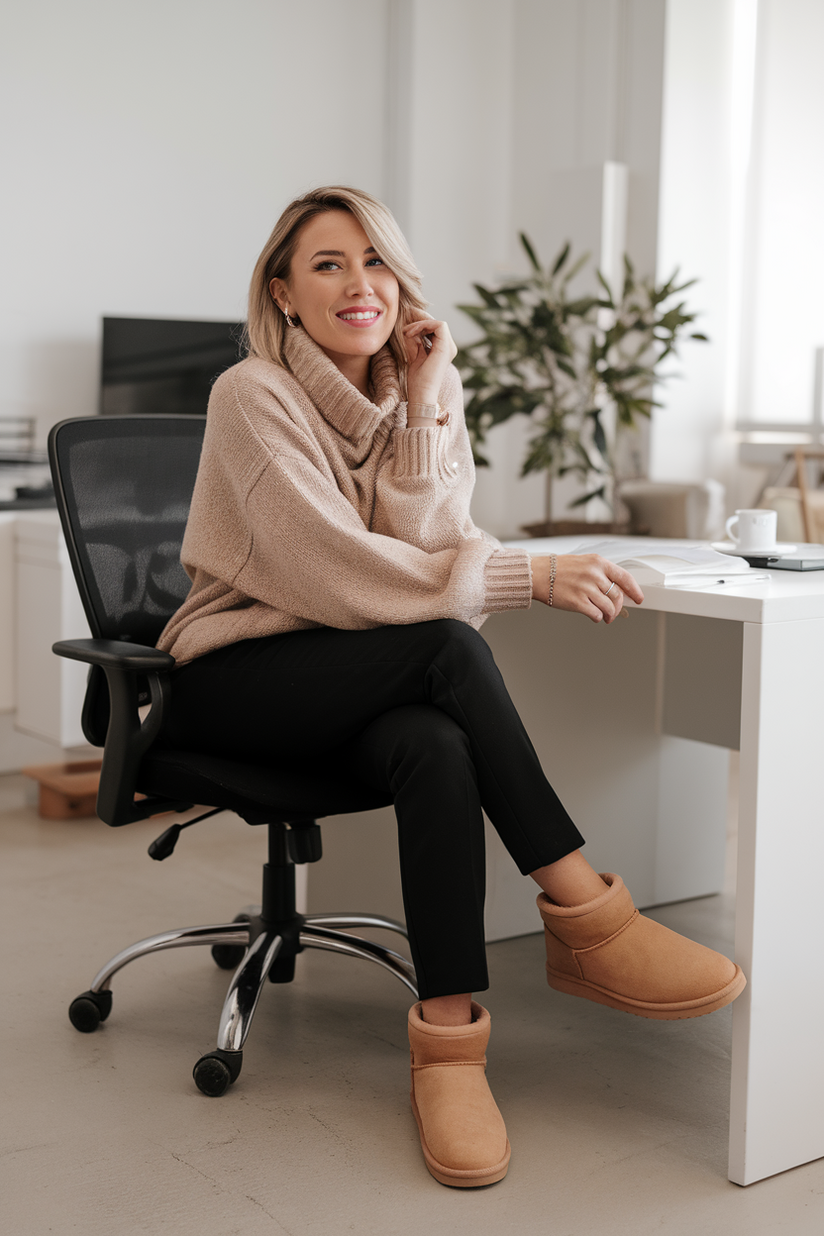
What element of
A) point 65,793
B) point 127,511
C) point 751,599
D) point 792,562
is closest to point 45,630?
point 65,793

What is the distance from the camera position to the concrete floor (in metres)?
1.44

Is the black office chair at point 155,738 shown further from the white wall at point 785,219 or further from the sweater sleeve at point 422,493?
the white wall at point 785,219

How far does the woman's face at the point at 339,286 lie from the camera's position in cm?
187

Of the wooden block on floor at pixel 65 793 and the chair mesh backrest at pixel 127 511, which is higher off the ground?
the chair mesh backrest at pixel 127 511

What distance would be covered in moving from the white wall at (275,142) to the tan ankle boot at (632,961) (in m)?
2.84

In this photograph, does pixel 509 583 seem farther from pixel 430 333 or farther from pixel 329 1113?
pixel 329 1113

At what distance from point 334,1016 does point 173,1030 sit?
0.82 feet

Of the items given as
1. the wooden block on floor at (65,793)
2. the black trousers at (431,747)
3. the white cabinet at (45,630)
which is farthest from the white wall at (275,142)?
the black trousers at (431,747)

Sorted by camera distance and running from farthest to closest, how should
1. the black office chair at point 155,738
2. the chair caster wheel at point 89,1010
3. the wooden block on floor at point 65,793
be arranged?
the wooden block on floor at point 65,793
the chair caster wheel at point 89,1010
the black office chair at point 155,738

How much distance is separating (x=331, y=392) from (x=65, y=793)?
1700 millimetres

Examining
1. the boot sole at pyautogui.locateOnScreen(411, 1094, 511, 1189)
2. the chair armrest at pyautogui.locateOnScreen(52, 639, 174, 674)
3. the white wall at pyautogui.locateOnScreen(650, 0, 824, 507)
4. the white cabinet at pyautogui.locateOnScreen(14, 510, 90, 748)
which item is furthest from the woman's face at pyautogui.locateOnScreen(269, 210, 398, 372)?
the white wall at pyautogui.locateOnScreen(650, 0, 824, 507)

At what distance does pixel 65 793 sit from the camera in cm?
315

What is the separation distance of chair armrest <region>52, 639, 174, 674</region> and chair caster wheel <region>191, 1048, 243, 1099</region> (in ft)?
1.73

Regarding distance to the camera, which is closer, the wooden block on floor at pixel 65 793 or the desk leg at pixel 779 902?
the desk leg at pixel 779 902
